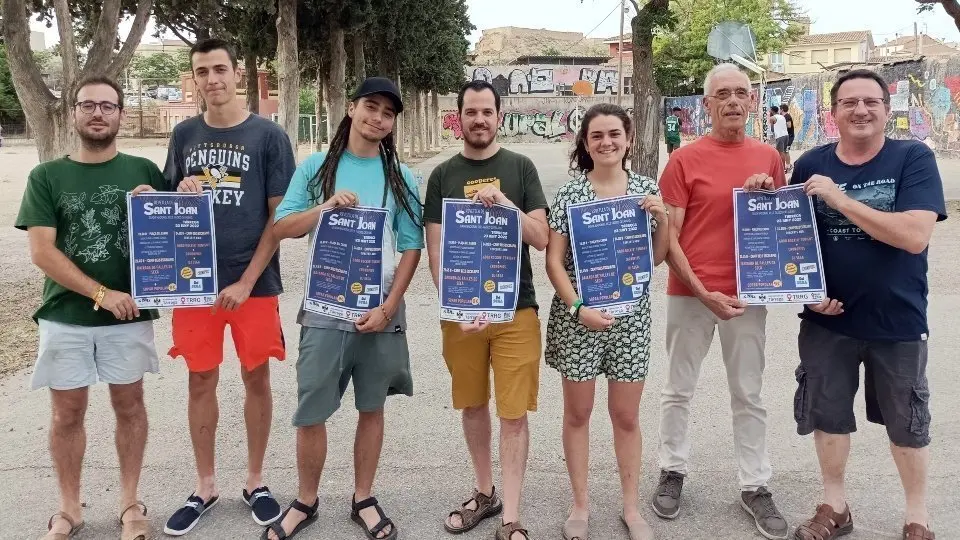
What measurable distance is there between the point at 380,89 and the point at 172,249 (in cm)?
124

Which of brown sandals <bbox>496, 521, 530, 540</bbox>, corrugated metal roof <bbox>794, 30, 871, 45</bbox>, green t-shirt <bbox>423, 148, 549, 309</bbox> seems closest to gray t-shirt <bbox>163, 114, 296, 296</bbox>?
green t-shirt <bbox>423, 148, 549, 309</bbox>

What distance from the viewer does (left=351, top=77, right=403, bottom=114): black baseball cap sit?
3512 mm

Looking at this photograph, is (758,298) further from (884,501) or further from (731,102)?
(884,501)

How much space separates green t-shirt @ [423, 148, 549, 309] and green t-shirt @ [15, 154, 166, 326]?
4.70 feet

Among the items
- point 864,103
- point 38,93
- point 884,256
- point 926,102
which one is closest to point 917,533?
point 884,256

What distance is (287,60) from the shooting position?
16281 millimetres

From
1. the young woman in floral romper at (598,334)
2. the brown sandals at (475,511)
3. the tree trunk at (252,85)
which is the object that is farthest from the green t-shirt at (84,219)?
the tree trunk at (252,85)

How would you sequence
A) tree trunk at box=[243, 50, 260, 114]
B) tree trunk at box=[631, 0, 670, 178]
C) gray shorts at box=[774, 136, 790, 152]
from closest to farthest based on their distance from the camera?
tree trunk at box=[631, 0, 670, 178]
tree trunk at box=[243, 50, 260, 114]
gray shorts at box=[774, 136, 790, 152]

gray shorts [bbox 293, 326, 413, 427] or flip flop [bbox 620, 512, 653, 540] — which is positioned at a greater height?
gray shorts [bbox 293, 326, 413, 427]

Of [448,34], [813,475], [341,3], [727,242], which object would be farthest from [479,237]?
[448,34]

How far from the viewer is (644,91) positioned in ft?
43.8

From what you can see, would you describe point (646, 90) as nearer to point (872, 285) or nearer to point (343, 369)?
point (872, 285)

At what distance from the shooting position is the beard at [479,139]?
3.48 meters

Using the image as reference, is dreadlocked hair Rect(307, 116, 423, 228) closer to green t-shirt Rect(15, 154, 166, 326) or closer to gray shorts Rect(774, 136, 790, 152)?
green t-shirt Rect(15, 154, 166, 326)
